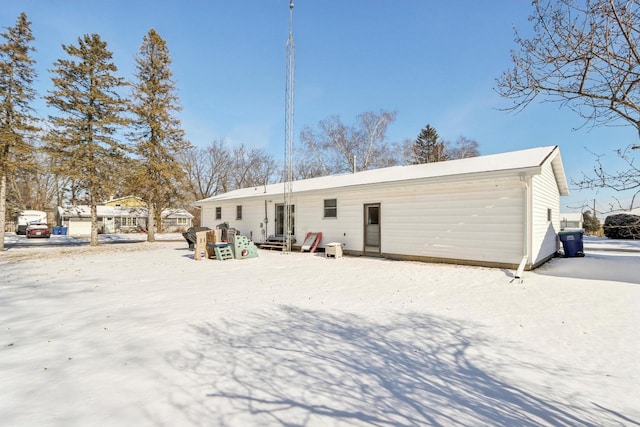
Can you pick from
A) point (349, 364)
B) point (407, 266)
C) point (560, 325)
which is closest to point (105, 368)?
point (349, 364)

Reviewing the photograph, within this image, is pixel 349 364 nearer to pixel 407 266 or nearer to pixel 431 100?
pixel 407 266

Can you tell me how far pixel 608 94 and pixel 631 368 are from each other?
2.79 m

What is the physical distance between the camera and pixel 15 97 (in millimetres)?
14453

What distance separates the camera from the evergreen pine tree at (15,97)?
14125 mm

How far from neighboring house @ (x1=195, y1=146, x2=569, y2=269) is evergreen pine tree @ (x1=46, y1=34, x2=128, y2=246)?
37.0ft

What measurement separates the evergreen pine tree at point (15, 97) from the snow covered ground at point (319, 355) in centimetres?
1174

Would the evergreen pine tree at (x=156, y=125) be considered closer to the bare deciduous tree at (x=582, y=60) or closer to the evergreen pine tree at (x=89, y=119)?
the evergreen pine tree at (x=89, y=119)

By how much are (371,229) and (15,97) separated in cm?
1791

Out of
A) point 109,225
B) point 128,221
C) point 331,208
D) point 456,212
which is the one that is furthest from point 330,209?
point 128,221

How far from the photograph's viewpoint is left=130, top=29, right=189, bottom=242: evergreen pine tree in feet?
65.6

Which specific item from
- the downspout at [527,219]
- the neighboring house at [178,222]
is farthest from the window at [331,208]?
the neighboring house at [178,222]

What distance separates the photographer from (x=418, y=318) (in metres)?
4.65

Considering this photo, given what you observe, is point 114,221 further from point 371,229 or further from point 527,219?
point 527,219

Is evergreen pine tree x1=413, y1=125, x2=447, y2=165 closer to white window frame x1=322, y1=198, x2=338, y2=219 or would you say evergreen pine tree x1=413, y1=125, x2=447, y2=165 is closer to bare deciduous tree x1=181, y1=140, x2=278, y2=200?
bare deciduous tree x1=181, y1=140, x2=278, y2=200
